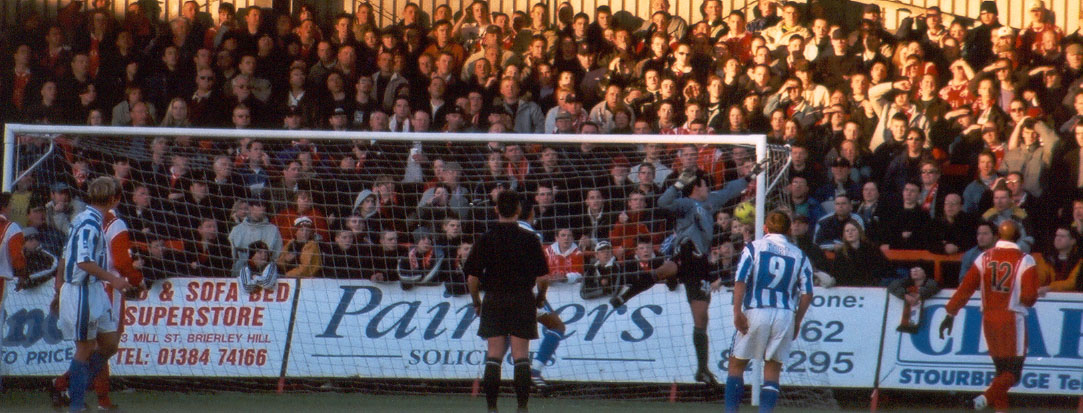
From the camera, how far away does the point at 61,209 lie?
11250 millimetres

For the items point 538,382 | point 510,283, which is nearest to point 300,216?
point 538,382

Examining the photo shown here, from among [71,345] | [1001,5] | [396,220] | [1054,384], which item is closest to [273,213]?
[396,220]

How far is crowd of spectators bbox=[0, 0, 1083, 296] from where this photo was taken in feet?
36.5

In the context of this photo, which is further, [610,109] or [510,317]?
[610,109]

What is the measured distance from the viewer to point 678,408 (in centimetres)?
1017

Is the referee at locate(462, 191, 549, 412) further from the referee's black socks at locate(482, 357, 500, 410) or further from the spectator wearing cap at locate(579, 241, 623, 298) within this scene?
the spectator wearing cap at locate(579, 241, 623, 298)

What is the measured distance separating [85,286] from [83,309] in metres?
0.14

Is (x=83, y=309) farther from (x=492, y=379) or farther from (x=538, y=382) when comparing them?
(x=538, y=382)

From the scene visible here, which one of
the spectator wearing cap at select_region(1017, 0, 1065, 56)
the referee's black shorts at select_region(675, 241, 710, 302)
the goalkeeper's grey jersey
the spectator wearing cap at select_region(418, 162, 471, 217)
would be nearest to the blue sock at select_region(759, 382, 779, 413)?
the referee's black shorts at select_region(675, 241, 710, 302)

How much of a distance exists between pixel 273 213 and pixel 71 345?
1.88 metres

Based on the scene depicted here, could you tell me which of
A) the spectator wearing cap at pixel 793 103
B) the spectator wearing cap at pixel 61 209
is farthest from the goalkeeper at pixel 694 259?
the spectator wearing cap at pixel 61 209

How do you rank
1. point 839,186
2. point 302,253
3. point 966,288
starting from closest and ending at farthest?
point 966,288 < point 302,253 < point 839,186

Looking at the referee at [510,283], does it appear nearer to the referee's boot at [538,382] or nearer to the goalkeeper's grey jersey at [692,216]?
the referee's boot at [538,382]

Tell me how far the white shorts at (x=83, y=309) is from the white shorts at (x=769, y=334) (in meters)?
3.92
